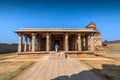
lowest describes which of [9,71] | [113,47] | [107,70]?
[107,70]

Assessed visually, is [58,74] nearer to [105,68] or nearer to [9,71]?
[9,71]

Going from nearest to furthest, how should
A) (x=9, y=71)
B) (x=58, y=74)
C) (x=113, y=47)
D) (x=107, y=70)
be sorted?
1. (x=58, y=74)
2. (x=9, y=71)
3. (x=107, y=70)
4. (x=113, y=47)

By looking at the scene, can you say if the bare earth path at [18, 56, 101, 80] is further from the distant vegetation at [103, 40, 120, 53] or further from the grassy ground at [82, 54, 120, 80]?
the distant vegetation at [103, 40, 120, 53]

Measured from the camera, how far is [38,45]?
2881cm

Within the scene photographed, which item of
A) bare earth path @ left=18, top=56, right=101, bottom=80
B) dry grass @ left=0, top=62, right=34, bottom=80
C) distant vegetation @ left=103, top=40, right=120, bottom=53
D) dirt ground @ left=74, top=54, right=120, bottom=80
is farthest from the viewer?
distant vegetation @ left=103, top=40, right=120, bottom=53

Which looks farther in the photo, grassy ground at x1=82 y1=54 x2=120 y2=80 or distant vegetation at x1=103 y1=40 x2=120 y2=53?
distant vegetation at x1=103 y1=40 x2=120 y2=53

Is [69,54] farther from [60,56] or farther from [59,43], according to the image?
[59,43]

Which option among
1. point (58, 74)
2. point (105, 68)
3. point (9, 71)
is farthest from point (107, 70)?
point (9, 71)

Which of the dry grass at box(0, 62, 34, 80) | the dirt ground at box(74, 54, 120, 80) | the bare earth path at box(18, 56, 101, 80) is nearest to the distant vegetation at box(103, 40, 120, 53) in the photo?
the dirt ground at box(74, 54, 120, 80)

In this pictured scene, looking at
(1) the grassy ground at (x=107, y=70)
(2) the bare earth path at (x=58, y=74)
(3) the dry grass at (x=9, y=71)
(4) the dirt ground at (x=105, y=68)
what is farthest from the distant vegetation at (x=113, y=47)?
(3) the dry grass at (x=9, y=71)

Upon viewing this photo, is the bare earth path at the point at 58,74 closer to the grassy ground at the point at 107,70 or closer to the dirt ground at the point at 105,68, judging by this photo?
the dirt ground at the point at 105,68

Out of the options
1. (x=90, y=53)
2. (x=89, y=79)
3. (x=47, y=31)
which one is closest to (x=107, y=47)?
(x=90, y=53)

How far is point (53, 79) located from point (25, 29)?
16994 millimetres

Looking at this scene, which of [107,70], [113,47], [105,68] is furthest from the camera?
[113,47]
